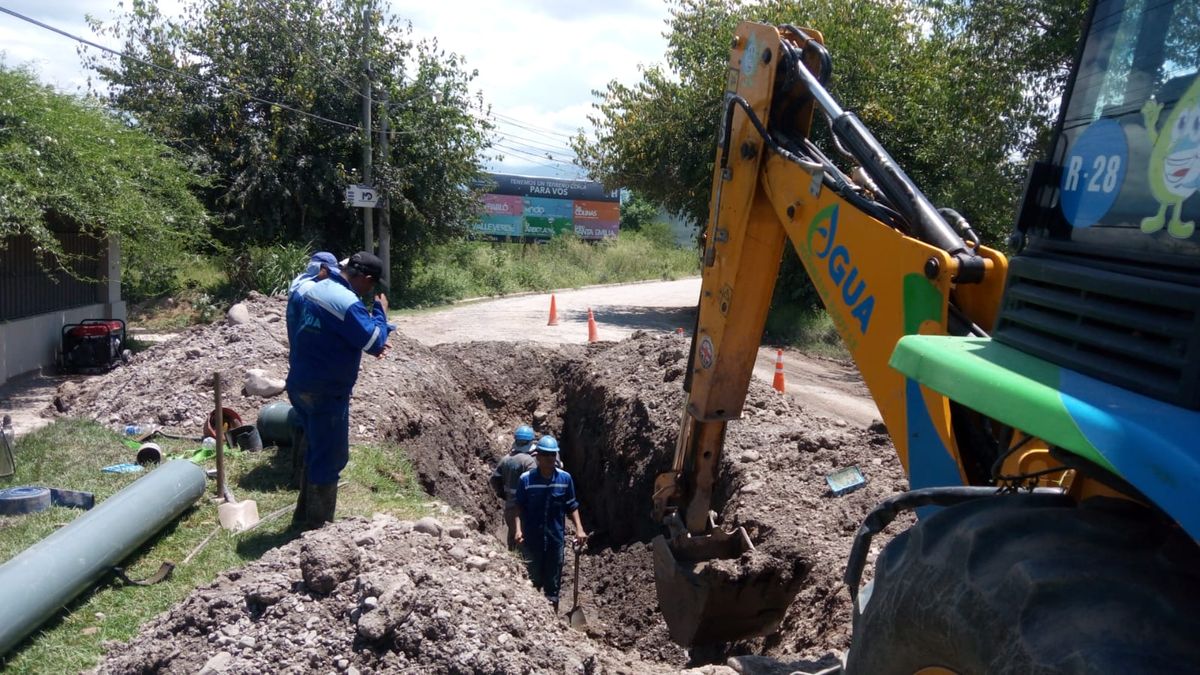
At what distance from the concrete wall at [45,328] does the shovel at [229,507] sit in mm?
7912

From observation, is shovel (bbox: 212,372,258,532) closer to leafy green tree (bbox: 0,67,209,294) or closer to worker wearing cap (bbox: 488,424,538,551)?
worker wearing cap (bbox: 488,424,538,551)

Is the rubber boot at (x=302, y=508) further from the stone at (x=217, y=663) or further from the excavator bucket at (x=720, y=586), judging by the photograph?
the excavator bucket at (x=720, y=586)

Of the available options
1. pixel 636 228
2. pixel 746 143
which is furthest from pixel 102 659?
pixel 636 228

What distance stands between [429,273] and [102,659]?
24.3 metres

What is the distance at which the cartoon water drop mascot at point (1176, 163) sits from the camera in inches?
84.4

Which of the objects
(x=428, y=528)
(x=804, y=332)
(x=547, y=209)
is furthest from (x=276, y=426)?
(x=547, y=209)

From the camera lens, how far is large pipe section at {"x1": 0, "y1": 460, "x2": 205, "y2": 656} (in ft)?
15.3

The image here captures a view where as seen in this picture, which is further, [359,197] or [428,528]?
[359,197]

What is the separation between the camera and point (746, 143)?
4.83 m

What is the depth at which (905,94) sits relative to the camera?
1973 cm

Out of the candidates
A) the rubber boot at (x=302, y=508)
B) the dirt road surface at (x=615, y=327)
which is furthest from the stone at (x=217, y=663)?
the dirt road surface at (x=615, y=327)

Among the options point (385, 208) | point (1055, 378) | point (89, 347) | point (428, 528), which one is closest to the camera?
point (1055, 378)

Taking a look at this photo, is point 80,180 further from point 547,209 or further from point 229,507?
point 547,209

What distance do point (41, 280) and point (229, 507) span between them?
33.4 ft
